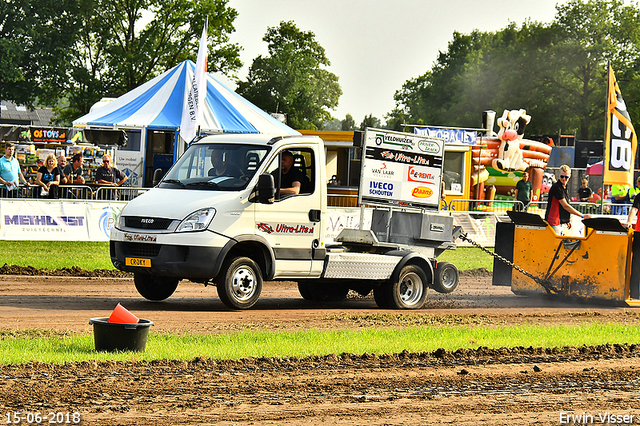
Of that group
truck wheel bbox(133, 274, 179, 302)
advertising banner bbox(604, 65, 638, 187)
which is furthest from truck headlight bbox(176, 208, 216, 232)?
advertising banner bbox(604, 65, 638, 187)

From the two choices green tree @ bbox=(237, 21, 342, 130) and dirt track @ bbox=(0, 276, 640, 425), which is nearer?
dirt track @ bbox=(0, 276, 640, 425)

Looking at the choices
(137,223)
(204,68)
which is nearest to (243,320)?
(137,223)

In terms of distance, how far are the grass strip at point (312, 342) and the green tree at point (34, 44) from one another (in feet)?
140

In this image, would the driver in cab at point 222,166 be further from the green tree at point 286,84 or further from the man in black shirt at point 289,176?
the green tree at point 286,84

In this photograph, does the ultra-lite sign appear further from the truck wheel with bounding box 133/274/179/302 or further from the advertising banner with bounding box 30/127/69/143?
the advertising banner with bounding box 30/127/69/143

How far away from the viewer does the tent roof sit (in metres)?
26.9

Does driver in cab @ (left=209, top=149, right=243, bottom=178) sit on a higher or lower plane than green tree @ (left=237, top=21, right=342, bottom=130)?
lower

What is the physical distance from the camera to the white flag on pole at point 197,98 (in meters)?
20.5

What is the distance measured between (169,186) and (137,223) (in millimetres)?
800

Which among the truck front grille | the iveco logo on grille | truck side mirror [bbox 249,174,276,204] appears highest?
truck side mirror [bbox 249,174,276,204]

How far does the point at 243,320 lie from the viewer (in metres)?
10.6

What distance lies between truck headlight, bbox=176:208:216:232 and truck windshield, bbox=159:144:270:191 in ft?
1.87

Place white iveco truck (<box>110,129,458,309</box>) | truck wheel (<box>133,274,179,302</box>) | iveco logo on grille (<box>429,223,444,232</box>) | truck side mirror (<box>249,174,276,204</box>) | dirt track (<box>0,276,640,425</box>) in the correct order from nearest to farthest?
1. dirt track (<box>0,276,640,425</box>)
2. white iveco truck (<box>110,129,458,309</box>)
3. truck side mirror (<box>249,174,276,204</box>)
4. truck wheel (<box>133,274,179,302</box>)
5. iveco logo on grille (<box>429,223,444,232</box>)

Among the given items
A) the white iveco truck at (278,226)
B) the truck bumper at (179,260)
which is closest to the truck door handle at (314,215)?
the white iveco truck at (278,226)
